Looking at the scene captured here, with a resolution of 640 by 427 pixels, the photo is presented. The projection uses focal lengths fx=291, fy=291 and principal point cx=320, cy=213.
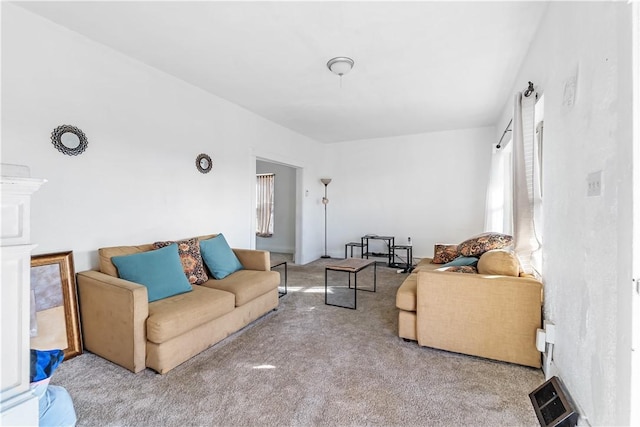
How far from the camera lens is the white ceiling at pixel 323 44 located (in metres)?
2.06

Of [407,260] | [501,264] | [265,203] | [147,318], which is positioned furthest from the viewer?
[265,203]

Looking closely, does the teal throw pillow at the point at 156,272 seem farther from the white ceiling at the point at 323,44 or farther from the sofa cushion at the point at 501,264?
the sofa cushion at the point at 501,264

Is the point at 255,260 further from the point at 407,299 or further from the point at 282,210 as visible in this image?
→ the point at 282,210

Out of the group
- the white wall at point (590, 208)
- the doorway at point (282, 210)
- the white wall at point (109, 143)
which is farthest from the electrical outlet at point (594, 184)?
the doorway at point (282, 210)

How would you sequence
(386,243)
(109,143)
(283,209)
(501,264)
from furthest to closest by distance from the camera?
(283,209) → (386,243) → (109,143) → (501,264)

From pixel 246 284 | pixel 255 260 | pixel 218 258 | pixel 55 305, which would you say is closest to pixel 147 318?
pixel 55 305

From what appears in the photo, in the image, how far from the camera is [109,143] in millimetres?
2590

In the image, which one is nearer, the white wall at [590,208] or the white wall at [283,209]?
the white wall at [590,208]

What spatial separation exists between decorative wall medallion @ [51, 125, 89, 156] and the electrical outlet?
3.40 m

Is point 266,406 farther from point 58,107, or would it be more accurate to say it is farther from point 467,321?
point 58,107

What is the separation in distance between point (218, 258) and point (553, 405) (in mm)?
2843

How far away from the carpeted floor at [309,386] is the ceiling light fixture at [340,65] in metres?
2.50

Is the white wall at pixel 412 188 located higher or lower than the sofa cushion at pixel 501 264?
higher

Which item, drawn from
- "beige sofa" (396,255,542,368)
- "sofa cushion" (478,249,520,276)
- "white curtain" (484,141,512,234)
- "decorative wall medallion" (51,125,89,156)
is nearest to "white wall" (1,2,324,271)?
"decorative wall medallion" (51,125,89,156)
